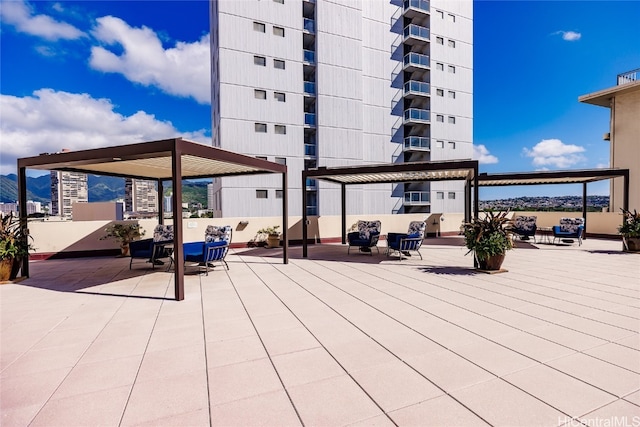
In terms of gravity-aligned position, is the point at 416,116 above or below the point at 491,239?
above

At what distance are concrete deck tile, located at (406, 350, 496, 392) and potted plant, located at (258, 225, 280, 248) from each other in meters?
8.41

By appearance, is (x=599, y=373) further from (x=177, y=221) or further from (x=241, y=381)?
(x=177, y=221)

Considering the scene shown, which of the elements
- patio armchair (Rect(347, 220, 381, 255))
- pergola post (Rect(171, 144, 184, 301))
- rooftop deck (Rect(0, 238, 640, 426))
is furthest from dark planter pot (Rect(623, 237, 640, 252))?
pergola post (Rect(171, 144, 184, 301))

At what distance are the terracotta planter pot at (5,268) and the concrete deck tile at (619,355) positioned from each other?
Result: 29.3 feet

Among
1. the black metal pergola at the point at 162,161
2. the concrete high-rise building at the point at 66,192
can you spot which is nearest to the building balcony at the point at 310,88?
the black metal pergola at the point at 162,161

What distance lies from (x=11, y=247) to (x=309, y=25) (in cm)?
2009

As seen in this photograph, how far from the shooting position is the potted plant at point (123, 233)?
29.8ft

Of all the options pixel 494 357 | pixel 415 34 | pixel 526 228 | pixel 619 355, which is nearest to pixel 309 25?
pixel 415 34

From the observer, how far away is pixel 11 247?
236 inches

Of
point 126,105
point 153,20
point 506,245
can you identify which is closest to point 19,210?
point 506,245

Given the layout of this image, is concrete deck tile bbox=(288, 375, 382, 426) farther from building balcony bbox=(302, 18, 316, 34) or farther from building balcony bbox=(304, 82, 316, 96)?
building balcony bbox=(302, 18, 316, 34)

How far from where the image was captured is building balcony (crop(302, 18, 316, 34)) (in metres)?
20.3

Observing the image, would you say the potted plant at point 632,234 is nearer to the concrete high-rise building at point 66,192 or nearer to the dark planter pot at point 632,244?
the dark planter pot at point 632,244

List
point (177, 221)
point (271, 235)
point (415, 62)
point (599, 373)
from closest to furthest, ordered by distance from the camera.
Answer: point (599, 373) → point (177, 221) → point (271, 235) → point (415, 62)
